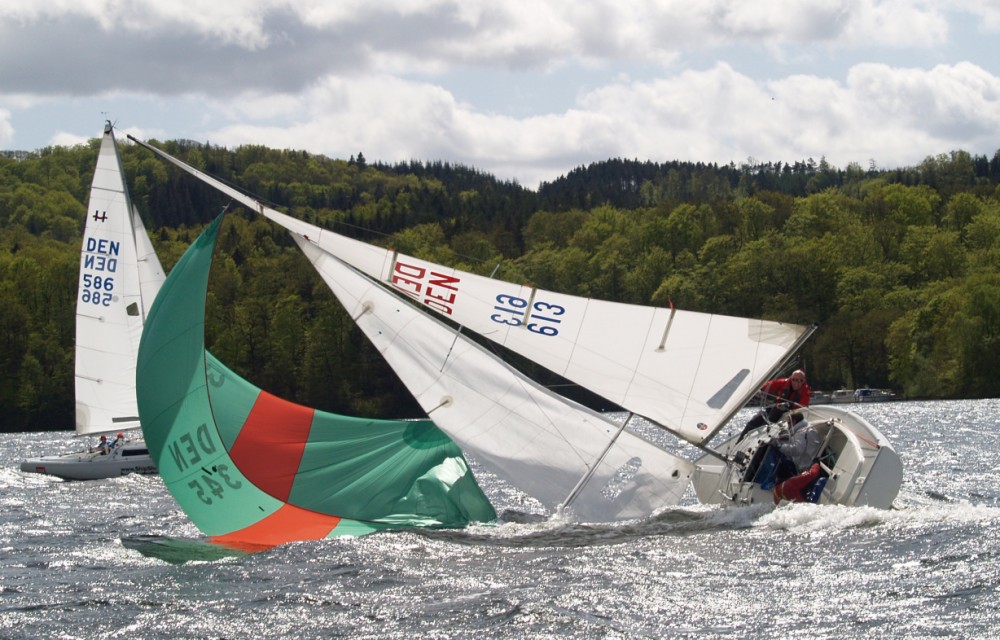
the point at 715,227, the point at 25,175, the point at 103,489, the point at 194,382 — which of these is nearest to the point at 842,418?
the point at 194,382

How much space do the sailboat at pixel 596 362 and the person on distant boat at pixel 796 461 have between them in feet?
0.73

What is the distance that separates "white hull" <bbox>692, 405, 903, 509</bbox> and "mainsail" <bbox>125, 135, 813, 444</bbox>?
5.51 feet

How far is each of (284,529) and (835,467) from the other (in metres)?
7.60

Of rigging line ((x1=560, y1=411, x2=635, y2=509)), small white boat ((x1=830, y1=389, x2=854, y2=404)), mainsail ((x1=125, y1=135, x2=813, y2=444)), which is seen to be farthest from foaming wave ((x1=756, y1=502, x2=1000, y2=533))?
small white boat ((x1=830, y1=389, x2=854, y2=404))

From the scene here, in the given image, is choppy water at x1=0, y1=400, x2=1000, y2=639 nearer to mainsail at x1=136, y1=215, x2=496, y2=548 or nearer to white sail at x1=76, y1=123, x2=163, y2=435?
mainsail at x1=136, y1=215, x2=496, y2=548

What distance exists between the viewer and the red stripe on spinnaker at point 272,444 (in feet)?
59.3

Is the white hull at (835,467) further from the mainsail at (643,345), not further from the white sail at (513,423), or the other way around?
the mainsail at (643,345)

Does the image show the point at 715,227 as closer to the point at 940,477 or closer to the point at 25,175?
the point at 940,477

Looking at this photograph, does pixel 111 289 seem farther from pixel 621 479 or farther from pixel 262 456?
pixel 621 479

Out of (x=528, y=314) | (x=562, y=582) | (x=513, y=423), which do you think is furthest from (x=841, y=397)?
(x=562, y=582)

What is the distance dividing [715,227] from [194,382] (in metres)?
88.8

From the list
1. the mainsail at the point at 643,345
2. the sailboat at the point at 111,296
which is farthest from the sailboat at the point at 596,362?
the sailboat at the point at 111,296

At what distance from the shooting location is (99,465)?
111ft

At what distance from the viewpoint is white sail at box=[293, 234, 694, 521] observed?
18047 millimetres
